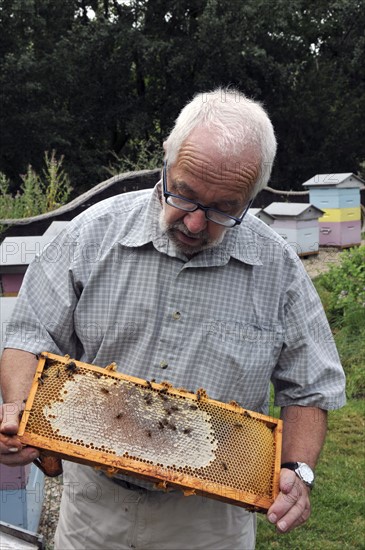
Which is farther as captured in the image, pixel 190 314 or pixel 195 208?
pixel 190 314

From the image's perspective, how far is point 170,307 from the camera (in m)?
1.84

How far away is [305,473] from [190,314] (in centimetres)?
57

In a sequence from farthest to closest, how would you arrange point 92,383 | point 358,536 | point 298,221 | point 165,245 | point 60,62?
point 60,62 < point 298,221 < point 358,536 < point 165,245 < point 92,383

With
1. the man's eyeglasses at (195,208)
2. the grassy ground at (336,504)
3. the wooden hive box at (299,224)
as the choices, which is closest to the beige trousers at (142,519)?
the man's eyeglasses at (195,208)

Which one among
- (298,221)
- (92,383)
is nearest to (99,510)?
(92,383)

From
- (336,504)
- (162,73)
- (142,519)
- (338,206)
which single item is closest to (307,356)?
(142,519)

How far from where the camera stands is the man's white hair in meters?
1.66

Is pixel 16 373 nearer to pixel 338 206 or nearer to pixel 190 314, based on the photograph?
pixel 190 314

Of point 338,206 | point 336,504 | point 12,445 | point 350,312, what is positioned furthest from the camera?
point 338,206

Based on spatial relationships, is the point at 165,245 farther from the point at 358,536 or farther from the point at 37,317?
the point at 358,536

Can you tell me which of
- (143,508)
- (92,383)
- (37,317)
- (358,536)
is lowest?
(358,536)

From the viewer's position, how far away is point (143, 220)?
6.17ft

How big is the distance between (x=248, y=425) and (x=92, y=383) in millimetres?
463

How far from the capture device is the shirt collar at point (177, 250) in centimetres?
184
